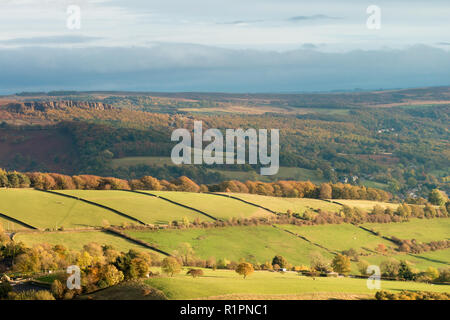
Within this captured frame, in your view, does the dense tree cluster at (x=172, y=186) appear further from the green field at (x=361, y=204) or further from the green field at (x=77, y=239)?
the green field at (x=77, y=239)

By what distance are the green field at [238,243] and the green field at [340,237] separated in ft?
12.6

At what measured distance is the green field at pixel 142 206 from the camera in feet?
358

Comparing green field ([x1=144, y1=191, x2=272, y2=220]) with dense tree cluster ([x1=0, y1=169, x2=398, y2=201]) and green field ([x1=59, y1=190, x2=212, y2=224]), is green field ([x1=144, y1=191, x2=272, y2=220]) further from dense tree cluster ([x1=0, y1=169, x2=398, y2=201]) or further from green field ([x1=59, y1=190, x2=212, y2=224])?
dense tree cluster ([x1=0, y1=169, x2=398, y2=201])

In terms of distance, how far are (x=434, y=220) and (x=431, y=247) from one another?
21418 mm

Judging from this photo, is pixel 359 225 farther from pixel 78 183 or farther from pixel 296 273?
pixel 78 183

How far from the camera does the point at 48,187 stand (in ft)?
414

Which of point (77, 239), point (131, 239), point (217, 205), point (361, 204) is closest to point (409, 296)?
point (131, 239)

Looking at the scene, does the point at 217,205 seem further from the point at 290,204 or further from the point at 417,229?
the point at 417,229

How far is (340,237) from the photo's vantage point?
113938 mm

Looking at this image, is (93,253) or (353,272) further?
(353,272)

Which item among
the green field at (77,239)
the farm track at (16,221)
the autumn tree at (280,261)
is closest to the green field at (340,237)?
the autumn tree at (280,261)

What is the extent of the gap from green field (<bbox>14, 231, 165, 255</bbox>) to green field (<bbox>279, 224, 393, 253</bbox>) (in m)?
33.8

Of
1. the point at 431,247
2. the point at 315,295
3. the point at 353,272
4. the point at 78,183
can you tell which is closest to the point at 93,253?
the point at 315,295
